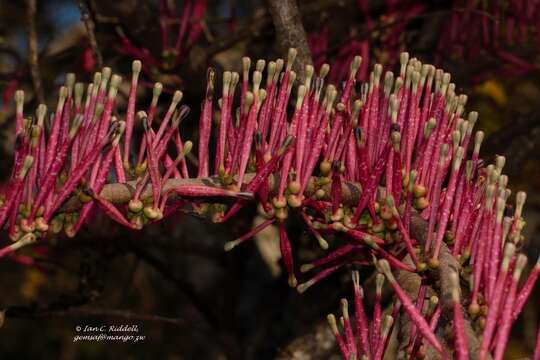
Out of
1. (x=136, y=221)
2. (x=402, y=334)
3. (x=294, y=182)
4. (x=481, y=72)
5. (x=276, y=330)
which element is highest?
(x=481, y=72)

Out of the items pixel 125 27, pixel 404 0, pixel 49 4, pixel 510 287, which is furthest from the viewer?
pixel 49 4

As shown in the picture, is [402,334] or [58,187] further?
[402,334]

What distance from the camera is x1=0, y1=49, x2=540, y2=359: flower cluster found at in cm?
155

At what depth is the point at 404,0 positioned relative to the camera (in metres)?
3.55

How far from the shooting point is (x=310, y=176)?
166 cm

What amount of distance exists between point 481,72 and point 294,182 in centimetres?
188

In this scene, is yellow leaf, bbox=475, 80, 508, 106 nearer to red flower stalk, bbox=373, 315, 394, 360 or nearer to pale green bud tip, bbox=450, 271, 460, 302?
red flower stalk, bbox=373, 315, 394, 360

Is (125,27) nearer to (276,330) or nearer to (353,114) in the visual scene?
(276,330)

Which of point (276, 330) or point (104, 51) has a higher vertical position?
point (104, 51)

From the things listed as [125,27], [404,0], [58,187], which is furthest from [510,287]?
[404,0]

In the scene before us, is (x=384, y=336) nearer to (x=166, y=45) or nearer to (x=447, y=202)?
(x=447, y=202)

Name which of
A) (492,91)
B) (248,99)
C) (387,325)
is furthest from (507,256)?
(492,91)

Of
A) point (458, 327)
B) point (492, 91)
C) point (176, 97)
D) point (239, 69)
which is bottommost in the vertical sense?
point (458, 327)

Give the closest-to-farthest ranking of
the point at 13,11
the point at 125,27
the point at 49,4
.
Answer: the point at 125,27 < the point at 13,11 < the point at 49,4
